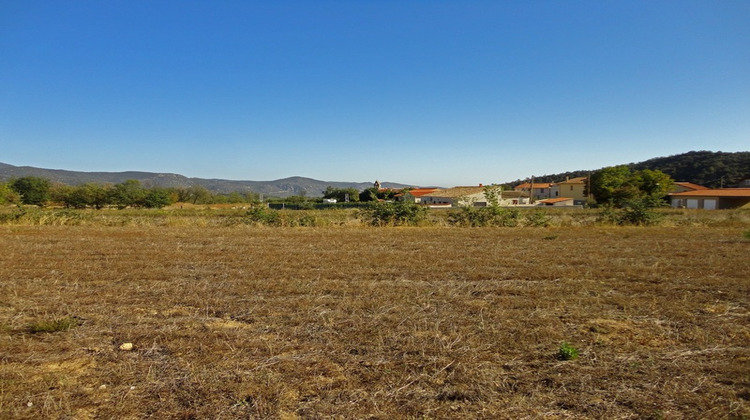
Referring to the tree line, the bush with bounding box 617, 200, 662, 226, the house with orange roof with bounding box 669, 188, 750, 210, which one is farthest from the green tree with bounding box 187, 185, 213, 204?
the house with orange roof with bounding box 669, 188, 750, 210

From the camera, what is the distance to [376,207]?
69.7ft

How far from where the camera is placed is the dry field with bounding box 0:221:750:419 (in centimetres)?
281

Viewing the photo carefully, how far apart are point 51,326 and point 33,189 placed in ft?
295

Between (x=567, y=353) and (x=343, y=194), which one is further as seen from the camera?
(x=343, y=194)

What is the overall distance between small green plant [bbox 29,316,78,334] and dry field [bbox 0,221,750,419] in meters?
0.05

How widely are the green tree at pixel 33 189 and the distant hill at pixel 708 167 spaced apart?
120m

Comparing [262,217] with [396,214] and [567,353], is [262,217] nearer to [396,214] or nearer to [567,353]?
[396,214]

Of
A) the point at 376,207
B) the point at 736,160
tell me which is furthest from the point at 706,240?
the point at 736,160

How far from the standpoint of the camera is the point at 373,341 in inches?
154

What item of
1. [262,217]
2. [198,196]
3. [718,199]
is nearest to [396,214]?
[262,217]

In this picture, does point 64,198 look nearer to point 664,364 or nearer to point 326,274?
point 326,274

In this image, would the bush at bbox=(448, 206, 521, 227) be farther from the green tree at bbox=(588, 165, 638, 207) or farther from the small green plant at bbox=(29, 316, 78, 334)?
the green tree at bbox=(588, 165, 638, 207)

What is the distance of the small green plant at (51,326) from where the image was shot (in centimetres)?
410

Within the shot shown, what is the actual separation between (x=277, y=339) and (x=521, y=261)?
6.39m
